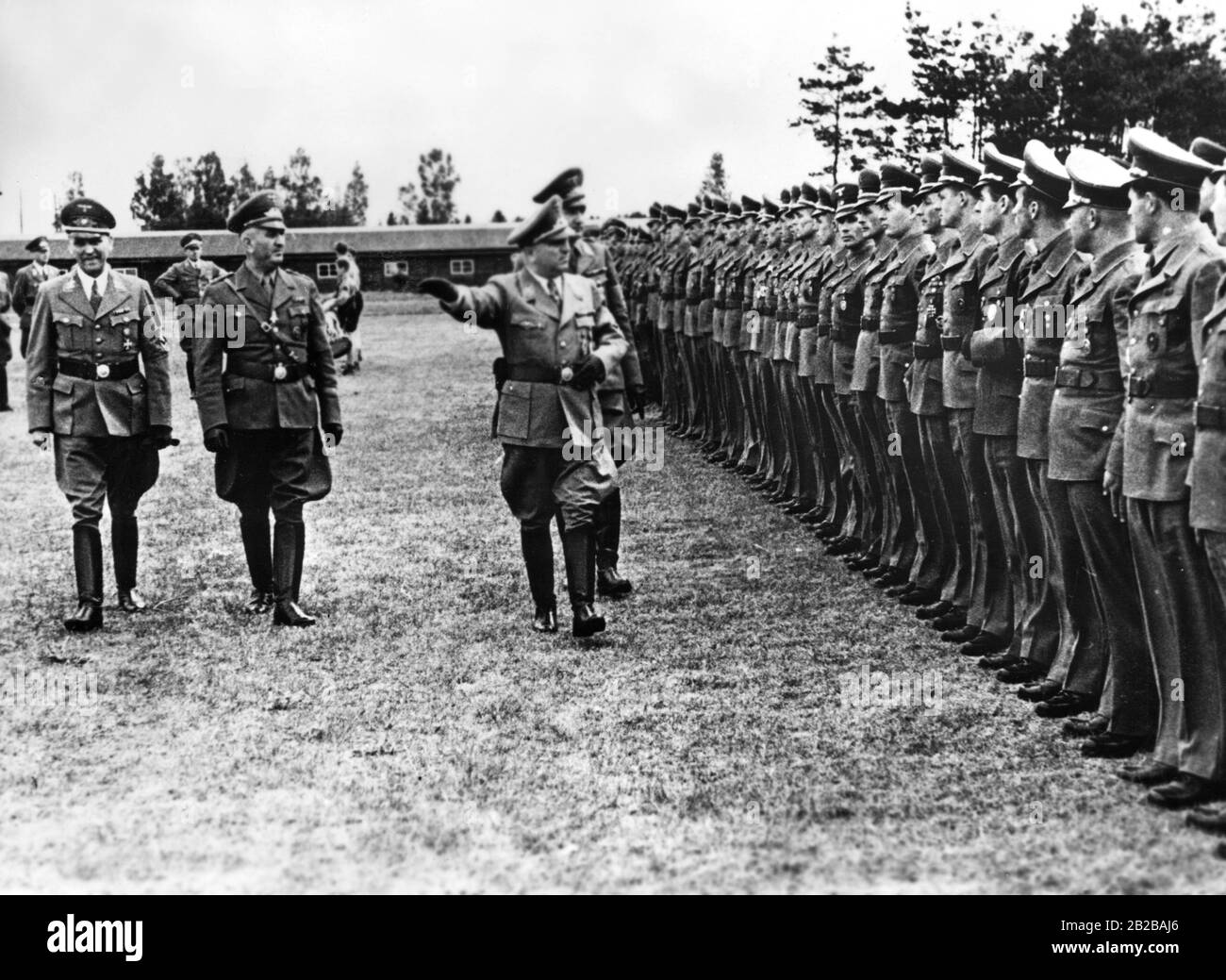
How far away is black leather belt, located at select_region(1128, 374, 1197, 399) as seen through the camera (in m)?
5.43

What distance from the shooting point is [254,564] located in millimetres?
8852

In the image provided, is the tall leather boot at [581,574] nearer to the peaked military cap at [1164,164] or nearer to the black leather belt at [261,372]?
the black leather belt at [261,372]

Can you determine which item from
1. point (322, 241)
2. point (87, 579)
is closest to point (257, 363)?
point (87, 579)

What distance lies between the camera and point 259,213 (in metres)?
8.43

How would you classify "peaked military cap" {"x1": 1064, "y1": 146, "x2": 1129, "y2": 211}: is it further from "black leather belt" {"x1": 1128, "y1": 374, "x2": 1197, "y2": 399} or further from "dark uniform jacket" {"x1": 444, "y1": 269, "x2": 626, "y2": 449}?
"dark uniform jacket" {"x1": 444, "y1": 269, "x2": 626, "y2": 449}

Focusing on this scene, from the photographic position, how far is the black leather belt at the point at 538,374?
26.2 ft

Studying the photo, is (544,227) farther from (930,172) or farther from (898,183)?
(898,183)

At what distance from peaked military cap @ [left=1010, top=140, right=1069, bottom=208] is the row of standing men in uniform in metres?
0.01

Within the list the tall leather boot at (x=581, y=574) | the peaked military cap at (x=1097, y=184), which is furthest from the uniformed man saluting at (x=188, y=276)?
the peaked military cap at (x=1097, y=184)

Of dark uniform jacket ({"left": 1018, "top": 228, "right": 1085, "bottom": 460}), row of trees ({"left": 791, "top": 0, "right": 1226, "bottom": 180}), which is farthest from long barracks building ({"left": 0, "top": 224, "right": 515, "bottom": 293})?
dark uniform jacket ({"left": 1018, "top": 228, "right": 1085, "bottom": 460})

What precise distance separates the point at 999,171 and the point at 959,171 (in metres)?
0.55

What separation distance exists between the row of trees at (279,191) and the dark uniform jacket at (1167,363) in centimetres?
3006
